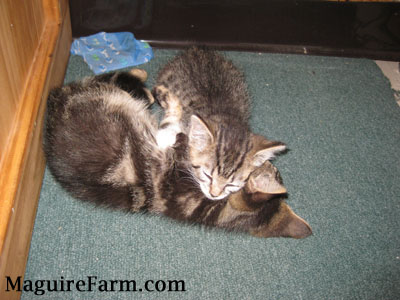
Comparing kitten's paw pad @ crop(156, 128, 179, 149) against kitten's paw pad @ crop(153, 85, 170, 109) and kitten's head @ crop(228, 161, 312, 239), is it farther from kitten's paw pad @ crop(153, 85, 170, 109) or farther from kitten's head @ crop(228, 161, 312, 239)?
kitten's head @ crop(228, 161, 312, 239)

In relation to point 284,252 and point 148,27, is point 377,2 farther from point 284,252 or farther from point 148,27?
point 284,252

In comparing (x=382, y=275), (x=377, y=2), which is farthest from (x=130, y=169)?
(x=377, y=2)

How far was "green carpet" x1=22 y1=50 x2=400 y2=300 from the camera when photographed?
1.55 metres

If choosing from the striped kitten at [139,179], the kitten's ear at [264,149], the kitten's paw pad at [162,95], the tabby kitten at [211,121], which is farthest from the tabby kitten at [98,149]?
the kitten's ear at [264,149]

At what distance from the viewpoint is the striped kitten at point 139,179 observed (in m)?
1.50

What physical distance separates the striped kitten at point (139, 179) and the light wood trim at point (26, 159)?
0.09 meters

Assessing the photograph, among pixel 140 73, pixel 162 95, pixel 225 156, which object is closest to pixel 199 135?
pixel 225 156

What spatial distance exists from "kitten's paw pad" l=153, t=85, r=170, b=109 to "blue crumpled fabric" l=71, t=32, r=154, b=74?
41cm

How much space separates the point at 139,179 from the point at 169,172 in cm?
13

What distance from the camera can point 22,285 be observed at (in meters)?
1.45

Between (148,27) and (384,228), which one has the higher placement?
(148,27)

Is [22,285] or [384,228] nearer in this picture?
[22,285]

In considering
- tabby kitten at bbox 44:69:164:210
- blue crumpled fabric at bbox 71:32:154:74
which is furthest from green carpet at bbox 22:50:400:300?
blue crumpled fabric at bbox 71:32:154:74

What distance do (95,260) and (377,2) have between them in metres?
2.42
